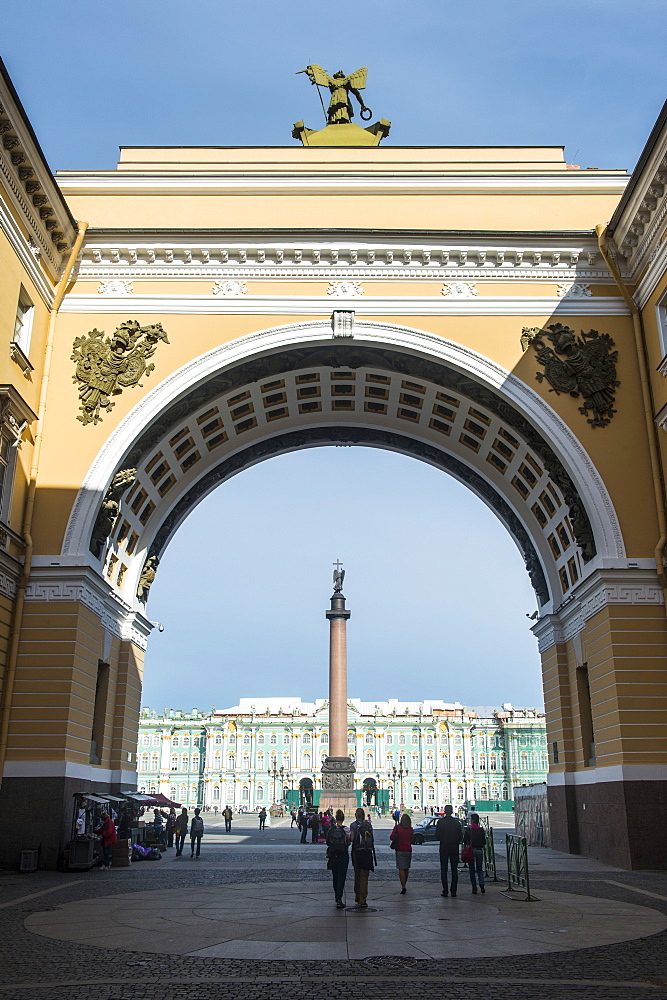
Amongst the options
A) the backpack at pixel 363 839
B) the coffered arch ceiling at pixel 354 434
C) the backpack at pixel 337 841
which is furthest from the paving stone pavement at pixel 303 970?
the coffered arch ceiling at pixel 354 434

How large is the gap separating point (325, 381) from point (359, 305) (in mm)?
3288

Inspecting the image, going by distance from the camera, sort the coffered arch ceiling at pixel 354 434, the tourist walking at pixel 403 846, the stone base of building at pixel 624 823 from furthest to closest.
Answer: the coffered arch ceiling at pixel 354 434
the stone base of building at pixel 624 823
the tourist walking at pixel 403 846

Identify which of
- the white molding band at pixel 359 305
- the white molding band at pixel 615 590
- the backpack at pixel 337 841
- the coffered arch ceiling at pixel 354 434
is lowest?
the backpack at pixel 337 841

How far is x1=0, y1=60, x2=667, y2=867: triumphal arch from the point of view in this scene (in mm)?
22172

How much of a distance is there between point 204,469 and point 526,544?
1128 cm

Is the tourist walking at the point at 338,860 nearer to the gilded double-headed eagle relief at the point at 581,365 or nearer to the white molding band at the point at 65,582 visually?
the white molding band at the point at 65,582

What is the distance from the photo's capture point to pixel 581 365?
25016 mm

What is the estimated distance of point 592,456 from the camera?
2434 cm

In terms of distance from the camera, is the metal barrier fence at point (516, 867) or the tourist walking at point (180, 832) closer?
the metal barrier fence at point (516, 867)

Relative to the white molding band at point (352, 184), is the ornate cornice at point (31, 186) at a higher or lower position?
lower

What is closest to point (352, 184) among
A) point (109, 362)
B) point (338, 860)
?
point (109, 362)

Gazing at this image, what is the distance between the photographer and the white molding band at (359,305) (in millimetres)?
25922

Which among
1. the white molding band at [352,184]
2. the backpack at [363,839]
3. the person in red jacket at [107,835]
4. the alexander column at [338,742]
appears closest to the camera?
the backpack at [363,839]

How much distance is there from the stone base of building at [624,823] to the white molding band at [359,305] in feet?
43.7
